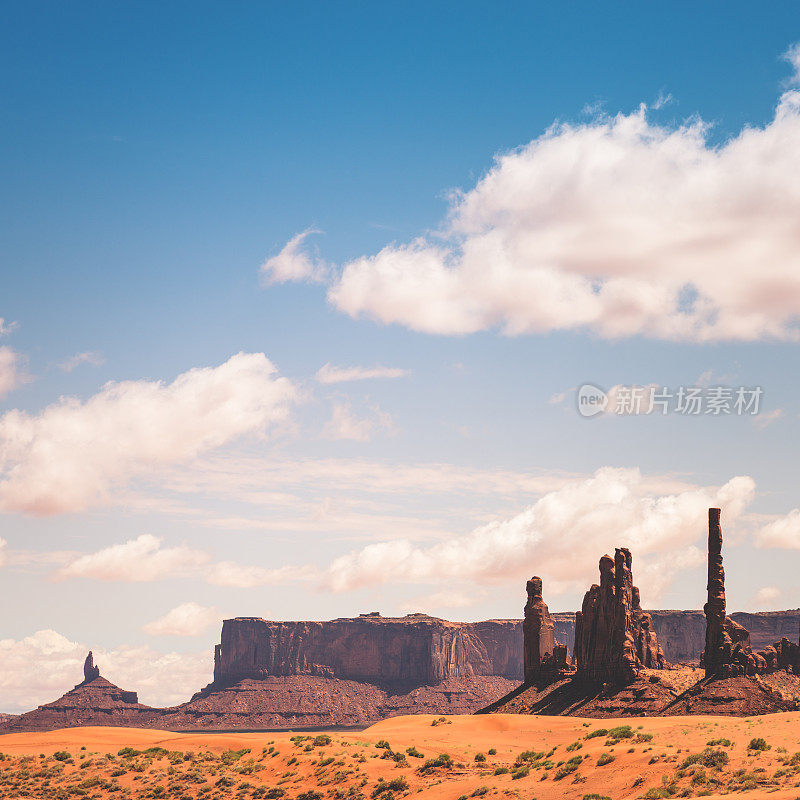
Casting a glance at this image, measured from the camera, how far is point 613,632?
110562 millimetres

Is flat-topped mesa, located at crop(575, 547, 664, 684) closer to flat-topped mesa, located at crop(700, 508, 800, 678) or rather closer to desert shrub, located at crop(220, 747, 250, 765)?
flat-topped mesa, located at crop(700, 508, 800, 678)

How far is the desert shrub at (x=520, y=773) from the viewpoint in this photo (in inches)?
2283

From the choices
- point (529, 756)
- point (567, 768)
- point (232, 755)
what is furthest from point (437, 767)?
point (232, 755)

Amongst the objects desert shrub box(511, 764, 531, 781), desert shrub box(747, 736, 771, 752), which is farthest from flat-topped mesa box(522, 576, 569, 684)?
desert shrub box(747, 736, 771, 752)

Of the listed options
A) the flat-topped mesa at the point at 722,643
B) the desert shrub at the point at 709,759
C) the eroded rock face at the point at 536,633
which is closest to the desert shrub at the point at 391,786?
the desert shrub at the point at 709,759

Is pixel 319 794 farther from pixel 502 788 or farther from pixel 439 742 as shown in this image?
pixel 439 742

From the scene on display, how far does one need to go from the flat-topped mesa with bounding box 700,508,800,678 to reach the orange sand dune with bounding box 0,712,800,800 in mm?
14690

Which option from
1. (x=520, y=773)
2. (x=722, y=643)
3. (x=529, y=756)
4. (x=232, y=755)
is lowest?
(x=232, y=755)

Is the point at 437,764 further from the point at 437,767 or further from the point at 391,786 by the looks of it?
the point at 391,786

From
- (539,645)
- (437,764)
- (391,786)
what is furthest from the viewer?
(539,645)

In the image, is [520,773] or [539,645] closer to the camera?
[520,773]

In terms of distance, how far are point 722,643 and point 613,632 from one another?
1355 centimetres

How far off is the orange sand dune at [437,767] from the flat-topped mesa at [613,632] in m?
18.4

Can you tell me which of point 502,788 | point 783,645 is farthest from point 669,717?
point 502,788
